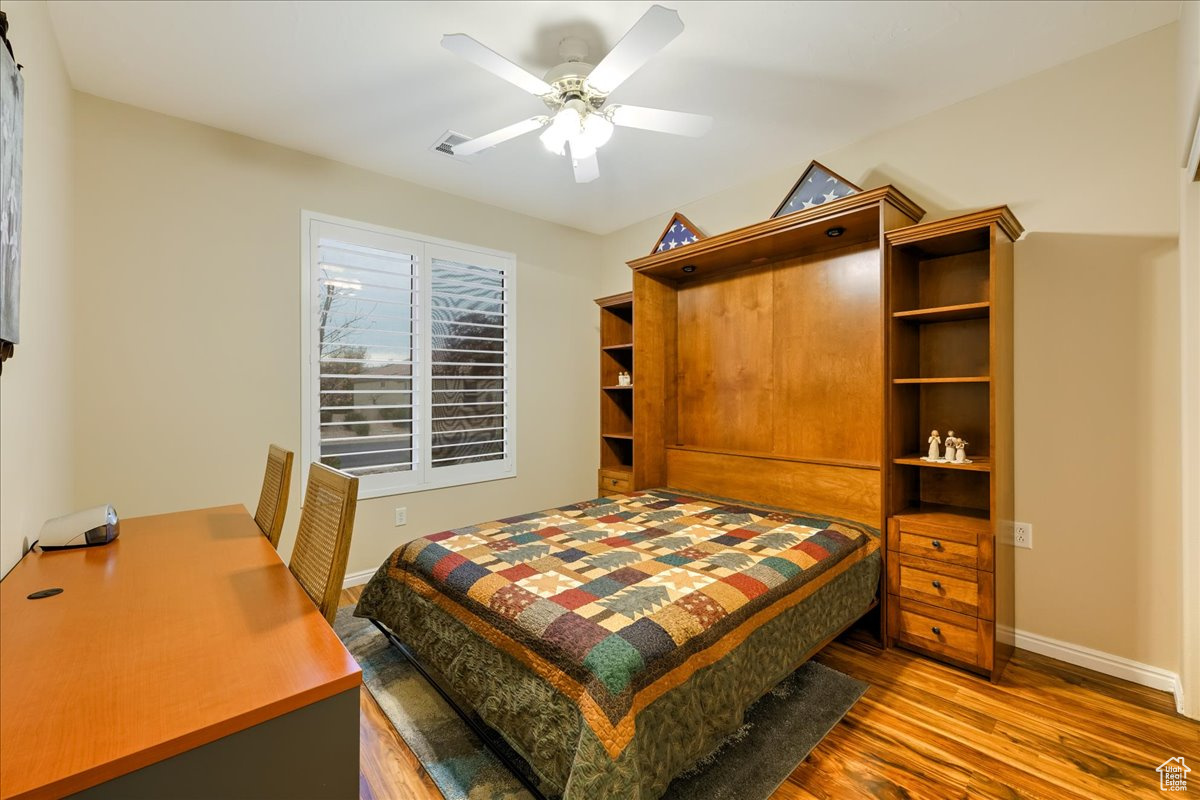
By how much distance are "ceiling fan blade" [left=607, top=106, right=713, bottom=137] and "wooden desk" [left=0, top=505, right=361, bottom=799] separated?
2065 mm

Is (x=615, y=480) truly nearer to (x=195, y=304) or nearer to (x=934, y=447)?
(x=934, y=447)

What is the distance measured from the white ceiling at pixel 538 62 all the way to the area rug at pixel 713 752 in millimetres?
2676

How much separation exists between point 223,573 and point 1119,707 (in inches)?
128

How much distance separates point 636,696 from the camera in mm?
1312

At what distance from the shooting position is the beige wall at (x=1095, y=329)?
6.95 ft


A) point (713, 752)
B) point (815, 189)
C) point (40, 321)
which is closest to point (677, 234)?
point (815, 189)

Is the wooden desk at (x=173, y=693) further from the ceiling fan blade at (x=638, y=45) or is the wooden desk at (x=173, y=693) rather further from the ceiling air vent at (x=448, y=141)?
the ceiling air vent at (x=448, y=141)

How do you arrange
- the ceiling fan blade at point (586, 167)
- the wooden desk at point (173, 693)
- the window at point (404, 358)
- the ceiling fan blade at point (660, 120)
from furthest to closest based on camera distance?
1. the window at point (404, 358)
2. the ceiling fan blade at point (586, 167)
3. the ceiling fan blade at point (660, 120)
4. the wooden desk at point (173, 693)

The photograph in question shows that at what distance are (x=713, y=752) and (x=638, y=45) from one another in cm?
240

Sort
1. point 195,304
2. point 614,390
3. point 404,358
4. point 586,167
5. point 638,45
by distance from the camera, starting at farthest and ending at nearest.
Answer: point 614,390 → point 404,358 → point 195,304 → point 586,167 → point 638,45

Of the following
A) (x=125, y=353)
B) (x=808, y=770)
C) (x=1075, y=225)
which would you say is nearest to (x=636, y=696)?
(x=808, y=770)

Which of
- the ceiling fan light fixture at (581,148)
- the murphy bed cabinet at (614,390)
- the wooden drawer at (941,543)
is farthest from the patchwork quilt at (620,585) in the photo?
the ceiling fan light fixture at (581,148)

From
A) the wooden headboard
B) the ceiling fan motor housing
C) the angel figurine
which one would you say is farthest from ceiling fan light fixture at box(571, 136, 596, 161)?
the angel figurine

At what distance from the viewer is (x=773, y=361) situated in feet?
10.6
